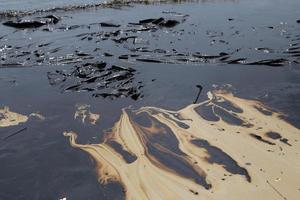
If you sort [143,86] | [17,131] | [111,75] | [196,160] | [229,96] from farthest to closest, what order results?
[111,75] → [143,86] → [229,96] → [17,131] → [196,160]

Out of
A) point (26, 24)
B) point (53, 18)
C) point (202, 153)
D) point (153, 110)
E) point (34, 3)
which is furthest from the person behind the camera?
point (34, 3)

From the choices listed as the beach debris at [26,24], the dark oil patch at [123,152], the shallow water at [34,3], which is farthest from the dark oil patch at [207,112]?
the shallow water at [34,3]

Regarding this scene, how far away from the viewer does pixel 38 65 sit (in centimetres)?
1306

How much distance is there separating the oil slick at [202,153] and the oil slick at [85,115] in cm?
60

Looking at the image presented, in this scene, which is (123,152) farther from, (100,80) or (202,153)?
(100,80)

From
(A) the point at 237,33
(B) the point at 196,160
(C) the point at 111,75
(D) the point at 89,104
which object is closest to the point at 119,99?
(D) the point at 89,104

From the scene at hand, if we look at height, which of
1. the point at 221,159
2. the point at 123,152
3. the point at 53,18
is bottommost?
the point at 123,152

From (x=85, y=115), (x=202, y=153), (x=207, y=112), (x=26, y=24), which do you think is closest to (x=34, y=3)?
(x=26, y=24)

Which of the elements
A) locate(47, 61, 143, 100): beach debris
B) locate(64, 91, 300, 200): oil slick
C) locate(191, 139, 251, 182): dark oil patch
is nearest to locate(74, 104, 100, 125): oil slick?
locate(64, 91, 300, 200): oil slick

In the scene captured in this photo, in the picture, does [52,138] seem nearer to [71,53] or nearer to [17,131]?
[17,131]

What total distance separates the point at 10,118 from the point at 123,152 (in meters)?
3.23

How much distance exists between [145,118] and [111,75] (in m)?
2.88

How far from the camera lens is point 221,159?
764cm

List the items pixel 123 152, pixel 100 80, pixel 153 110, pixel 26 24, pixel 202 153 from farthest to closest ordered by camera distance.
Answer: pixel 26 24
pixel 100 80
pixel 153 110
pixel 123 152
pixel 202 153
